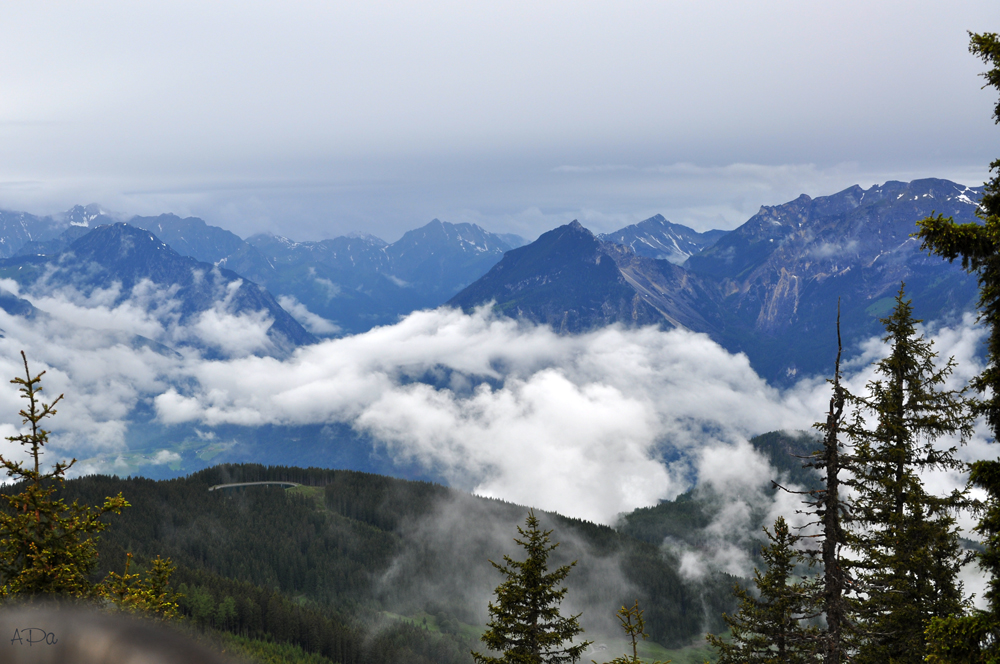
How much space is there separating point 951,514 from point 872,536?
2904mm

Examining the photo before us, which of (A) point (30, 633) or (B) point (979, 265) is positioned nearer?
(A) point (30, 633)

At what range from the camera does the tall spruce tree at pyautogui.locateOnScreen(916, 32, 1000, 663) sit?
11.2m

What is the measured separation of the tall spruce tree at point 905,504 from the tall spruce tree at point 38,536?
23166mm

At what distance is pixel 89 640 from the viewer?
3.65 metres

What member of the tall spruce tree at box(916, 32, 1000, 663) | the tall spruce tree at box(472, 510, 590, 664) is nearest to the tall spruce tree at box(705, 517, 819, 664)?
the tall spruce tree at box(472, 510, 590, 664)

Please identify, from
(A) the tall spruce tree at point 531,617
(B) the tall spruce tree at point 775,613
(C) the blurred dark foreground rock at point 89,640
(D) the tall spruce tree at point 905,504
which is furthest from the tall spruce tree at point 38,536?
(D) the tall spruce tree at point 905,504

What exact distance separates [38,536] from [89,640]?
17417 mm

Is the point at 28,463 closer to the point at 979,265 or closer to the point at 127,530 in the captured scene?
the point at 979,265

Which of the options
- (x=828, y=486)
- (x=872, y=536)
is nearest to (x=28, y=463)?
(x=828, y=486)

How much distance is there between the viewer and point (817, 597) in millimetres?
16328

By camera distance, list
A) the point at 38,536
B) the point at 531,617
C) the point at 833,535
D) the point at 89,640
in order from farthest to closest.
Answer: the point at 531,617, the point at 38,536, the point at 833,535, the point at 89,640

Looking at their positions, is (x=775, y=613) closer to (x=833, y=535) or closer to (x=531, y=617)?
(x=833, y=535)

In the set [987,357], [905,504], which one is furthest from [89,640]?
[905,504]

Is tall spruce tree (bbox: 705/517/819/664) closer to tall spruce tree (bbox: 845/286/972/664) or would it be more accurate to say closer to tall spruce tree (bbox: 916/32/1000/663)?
tall spruce tree (bbox: 845/286/972/664)
